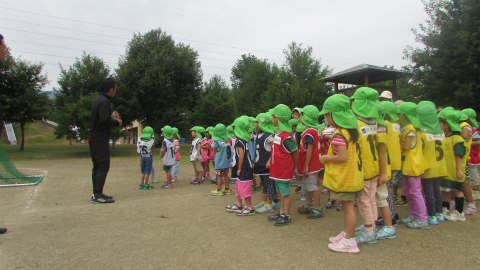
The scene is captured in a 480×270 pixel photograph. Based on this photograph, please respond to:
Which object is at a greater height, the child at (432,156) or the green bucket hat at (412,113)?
the green bucket hat at (412,113)

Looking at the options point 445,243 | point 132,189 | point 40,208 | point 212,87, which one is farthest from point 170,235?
point 212,87

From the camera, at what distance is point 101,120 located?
6.53 m

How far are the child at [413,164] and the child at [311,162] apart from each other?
1481 millimetres

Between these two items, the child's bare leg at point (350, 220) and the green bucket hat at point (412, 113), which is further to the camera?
the green bucket hat at point (412, 113)

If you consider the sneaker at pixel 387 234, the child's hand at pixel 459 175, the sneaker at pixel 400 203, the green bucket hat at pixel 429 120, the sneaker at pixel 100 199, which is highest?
the green bucket hat at pixel 429 120

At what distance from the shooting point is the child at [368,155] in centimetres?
406

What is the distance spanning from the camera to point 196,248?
12.9 ft

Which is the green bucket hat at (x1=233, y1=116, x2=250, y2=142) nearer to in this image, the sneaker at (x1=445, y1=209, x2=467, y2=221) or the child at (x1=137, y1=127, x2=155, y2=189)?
the sneaker at (x1=445, y1=209, x2=467, y2=221)

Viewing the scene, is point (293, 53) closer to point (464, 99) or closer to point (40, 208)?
point (464, 99)

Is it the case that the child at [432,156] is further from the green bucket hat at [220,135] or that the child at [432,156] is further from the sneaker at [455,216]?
the green bucket hat at [220,135]

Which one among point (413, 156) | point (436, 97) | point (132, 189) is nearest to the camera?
point (413, 156)

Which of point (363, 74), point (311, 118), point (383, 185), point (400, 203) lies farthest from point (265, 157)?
point (363, 74)

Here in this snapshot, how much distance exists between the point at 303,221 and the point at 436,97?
1579cm

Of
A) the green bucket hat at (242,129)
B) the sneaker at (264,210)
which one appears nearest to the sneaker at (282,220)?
the sneaker at (264,210)
